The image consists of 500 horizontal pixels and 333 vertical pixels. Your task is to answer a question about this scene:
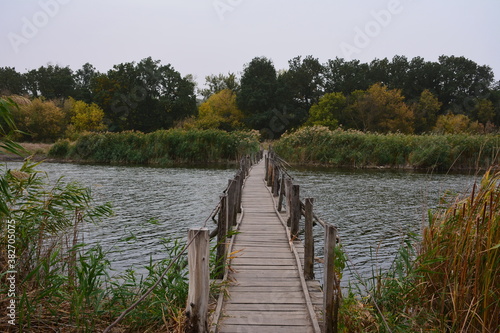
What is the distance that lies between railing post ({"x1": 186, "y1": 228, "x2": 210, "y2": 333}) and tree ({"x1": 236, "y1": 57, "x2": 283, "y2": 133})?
171 ft

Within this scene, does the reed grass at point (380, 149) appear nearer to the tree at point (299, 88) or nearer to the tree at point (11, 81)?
the tree at point (299, 88)

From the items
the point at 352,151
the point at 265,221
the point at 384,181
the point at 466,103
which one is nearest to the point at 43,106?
the point at 352,151

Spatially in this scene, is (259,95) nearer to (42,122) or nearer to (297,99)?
(297,99)

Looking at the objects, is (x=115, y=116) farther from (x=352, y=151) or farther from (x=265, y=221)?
(x=265, y=221)

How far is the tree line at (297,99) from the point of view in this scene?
175ft

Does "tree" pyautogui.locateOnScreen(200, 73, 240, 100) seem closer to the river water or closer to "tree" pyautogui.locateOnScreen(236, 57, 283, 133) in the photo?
"tree" pyautogui.locateOnScreen(236, 57, 283, 133)

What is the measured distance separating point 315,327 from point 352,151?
A: 2887 cm

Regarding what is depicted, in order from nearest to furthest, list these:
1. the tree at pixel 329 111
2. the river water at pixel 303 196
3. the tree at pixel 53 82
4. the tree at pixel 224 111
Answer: the river water at pixel 303 196, the tree at pixel 329 111, the tree at pixel 224 111, the tree at pixel 53 82

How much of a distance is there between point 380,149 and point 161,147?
17307mm

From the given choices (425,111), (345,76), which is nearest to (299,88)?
(345,76)

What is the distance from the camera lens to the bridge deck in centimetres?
434

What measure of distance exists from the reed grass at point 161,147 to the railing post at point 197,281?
93.1 ft

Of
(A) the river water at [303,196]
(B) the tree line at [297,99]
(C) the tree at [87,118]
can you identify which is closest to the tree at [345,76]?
(B) the tree line at [297,99]

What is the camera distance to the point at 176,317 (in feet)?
14.6
